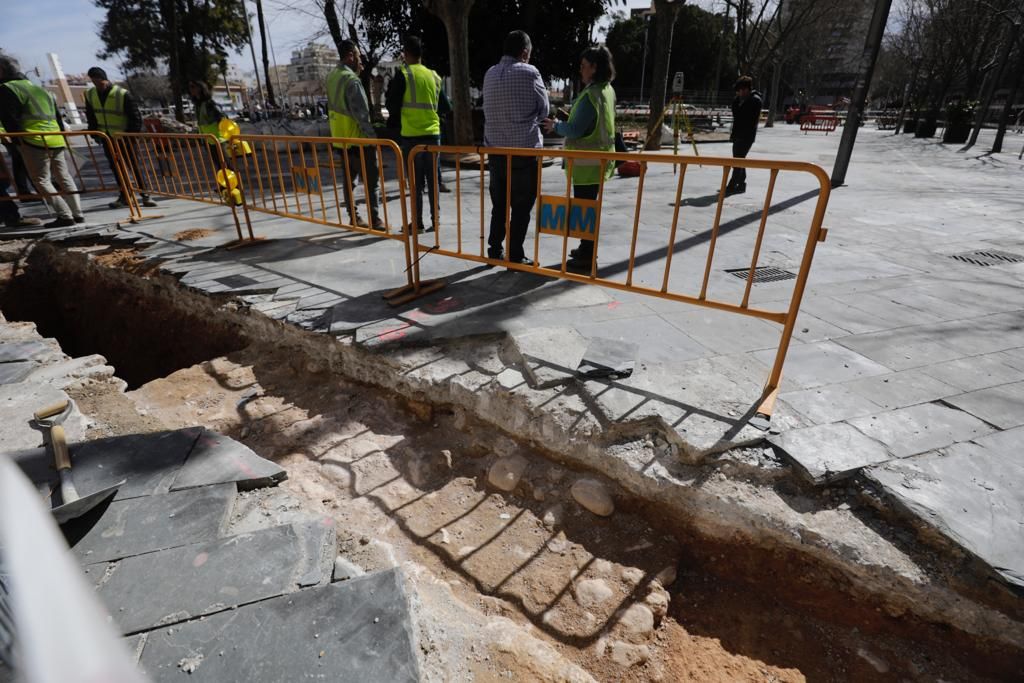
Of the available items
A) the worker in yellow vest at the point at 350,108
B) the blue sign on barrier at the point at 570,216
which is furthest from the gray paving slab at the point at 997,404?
the worker in yellow vest at the point at 350,108

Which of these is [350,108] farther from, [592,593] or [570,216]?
[592,593]

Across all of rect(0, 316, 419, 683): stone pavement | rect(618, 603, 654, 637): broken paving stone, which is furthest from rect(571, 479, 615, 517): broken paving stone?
rect(0, 316, 419, 683): stone pavement

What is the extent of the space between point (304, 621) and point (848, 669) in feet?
6.69

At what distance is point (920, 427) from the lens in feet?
8.65

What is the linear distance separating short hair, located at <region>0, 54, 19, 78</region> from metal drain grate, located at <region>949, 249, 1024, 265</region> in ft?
36.0

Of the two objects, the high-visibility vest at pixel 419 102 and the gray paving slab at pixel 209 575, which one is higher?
the high-visibility vest at pixel 419 102

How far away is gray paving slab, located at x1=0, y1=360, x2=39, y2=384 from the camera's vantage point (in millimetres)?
3344

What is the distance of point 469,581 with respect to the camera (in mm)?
2299

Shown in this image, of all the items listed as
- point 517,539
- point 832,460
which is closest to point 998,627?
point 832,460

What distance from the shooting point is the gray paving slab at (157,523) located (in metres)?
2.07

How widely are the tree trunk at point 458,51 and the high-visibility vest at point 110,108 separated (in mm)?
6118

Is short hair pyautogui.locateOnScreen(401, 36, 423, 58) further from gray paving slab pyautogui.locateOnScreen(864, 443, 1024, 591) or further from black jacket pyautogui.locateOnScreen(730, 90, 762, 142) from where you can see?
gray paving slab pyautogui.locateOnScreen(864, 443, 1024, 591)

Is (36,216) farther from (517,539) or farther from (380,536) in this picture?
(517,539)

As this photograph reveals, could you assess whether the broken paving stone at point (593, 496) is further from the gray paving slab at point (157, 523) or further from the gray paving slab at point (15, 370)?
the gray paving slab at point (15, 370)
